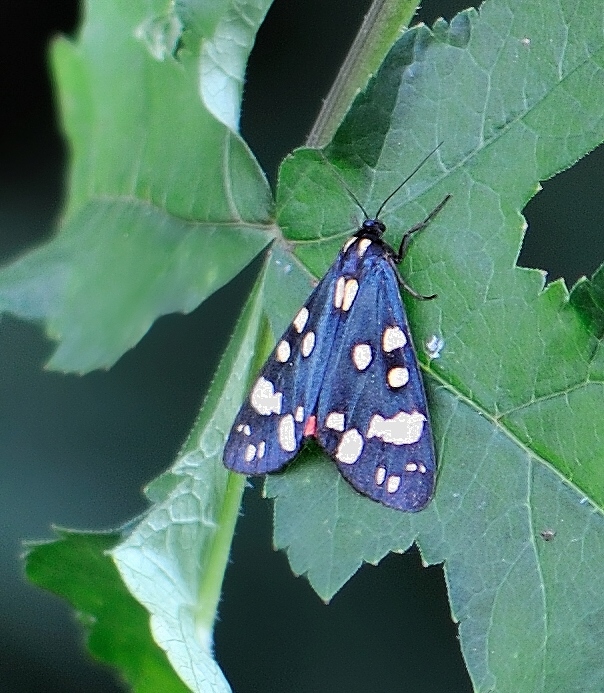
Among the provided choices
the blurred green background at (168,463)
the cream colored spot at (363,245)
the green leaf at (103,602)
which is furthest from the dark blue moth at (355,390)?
the blurred green background at (168,463)

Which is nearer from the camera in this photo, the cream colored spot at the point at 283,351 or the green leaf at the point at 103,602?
the green leaf at the point at 103,602

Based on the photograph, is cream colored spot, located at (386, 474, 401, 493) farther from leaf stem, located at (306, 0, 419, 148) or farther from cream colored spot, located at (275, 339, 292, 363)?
leaf stem, located at (306, 0, 419, 148)

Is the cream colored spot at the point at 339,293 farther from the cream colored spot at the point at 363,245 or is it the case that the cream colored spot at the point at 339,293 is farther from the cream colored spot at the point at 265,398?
the cream colored spot at the point at 265,398

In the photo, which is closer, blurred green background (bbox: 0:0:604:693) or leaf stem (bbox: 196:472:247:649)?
leaf stem (bbox: 196:472:247:649)

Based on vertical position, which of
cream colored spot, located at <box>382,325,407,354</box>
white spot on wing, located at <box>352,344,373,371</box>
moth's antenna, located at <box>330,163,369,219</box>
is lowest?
white spot on wing, located at <box>352,344,373,371</box>

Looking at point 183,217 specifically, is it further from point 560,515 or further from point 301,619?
point 301,619

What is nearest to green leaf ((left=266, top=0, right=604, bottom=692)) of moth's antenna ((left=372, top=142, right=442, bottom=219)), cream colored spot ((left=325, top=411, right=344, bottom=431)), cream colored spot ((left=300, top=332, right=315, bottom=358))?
moth's antenna ((left=372, top=142, right=442, bottom=219))

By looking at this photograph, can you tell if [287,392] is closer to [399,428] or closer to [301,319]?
[301,319]
